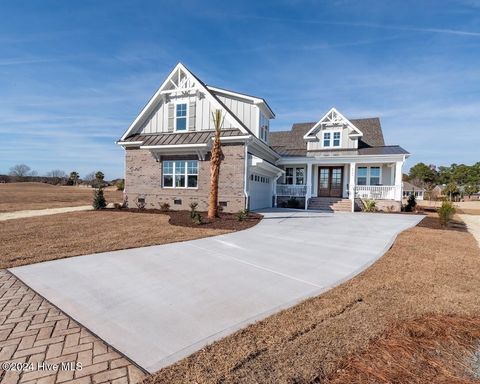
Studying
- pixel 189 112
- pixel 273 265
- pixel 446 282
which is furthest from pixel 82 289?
pixel 189 112

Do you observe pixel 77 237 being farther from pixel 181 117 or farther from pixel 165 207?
pixel 181 117

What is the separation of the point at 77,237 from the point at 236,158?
9.53 metres

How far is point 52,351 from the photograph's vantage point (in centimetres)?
281

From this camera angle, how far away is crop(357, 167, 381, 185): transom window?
2172cm

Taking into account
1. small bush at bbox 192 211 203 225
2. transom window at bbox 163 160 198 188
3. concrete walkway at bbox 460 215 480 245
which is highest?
transom window at bbox 163 160 198 188

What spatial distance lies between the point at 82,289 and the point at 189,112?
48.2 feet

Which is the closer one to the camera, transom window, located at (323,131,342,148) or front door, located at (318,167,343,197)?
front door, located at (318,167,343,197)

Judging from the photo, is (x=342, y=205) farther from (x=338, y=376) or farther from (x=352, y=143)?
(x=338, y=376)

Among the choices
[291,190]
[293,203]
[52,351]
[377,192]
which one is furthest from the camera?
[291,190]

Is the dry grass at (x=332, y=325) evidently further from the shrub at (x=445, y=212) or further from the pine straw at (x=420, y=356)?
the shrub at (x=445, y=212)

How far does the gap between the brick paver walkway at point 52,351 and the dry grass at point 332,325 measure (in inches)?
19.3

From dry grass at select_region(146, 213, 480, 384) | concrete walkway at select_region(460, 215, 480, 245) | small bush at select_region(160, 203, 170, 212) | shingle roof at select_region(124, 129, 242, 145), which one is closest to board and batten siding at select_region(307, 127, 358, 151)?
concrete walkway at select_region(460, 215, 480, 245)

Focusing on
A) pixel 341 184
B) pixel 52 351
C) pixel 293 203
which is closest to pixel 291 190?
pixel 293 203

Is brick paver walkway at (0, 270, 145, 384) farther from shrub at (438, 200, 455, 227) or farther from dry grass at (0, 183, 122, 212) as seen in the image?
dry grass at (0, 183, 122, 212)
